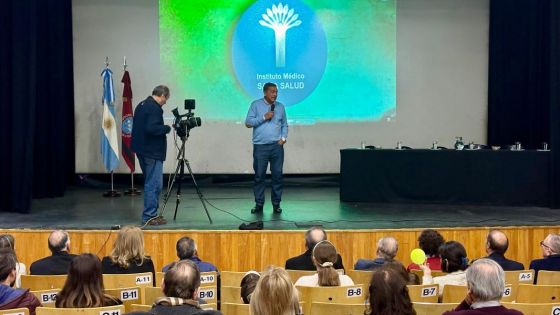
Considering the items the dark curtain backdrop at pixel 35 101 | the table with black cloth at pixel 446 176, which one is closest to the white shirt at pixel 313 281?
the table with black cloth at pixel 446 176

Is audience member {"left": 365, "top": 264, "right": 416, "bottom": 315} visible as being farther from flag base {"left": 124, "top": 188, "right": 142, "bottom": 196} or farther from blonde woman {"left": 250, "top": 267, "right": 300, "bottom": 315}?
flag base {"left": 124, "top": 188, "right": 142, "bottom": 196}

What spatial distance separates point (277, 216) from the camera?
770cm

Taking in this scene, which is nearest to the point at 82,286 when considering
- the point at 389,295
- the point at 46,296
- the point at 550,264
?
the point at 46,296

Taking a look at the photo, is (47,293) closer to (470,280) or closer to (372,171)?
(470,280)

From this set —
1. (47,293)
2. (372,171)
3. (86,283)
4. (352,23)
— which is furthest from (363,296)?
(352,23)

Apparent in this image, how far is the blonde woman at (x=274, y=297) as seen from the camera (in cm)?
296

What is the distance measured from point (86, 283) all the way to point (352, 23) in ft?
25.5

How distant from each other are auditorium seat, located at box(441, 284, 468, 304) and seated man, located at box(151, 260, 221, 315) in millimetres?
1666

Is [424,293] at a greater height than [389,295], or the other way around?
[389,295]

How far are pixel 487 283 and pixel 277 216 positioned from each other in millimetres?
4613

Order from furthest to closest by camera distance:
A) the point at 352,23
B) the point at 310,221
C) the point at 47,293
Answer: the point at 352,23 → the point at 310,221 → the point at 47,293

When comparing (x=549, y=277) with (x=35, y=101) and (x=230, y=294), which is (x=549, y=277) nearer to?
(x=230, y=294)

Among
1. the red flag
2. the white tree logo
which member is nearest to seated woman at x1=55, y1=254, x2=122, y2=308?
the red flag

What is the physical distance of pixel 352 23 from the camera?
1048 centimetres
